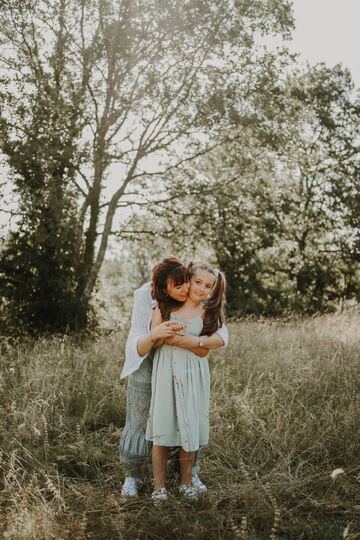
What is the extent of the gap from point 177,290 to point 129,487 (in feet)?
4.56

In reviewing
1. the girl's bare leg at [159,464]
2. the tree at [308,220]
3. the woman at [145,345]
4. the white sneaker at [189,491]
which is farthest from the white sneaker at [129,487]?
the tree at [308,220]

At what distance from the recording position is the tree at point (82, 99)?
36.7 ft

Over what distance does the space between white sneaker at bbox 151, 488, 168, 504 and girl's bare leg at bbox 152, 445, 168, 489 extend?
51mm

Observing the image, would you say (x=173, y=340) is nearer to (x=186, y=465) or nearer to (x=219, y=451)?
(x=186, y=465)

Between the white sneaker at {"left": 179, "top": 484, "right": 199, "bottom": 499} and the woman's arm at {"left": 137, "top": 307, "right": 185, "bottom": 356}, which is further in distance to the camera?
the white sneaker at {"left": 179, "top": 484, "right": 199, "bottom": 499}

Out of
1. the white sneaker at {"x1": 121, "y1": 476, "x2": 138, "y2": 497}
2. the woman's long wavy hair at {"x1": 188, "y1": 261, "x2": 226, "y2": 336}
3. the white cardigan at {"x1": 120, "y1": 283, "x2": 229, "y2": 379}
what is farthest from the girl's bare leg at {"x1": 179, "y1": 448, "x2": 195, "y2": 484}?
the woman's long wavy hair at {"x1": 188, "y1": 261, "x2": 226, "y2": 336}

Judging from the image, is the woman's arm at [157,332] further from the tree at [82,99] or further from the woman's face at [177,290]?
the tree at [82,99]

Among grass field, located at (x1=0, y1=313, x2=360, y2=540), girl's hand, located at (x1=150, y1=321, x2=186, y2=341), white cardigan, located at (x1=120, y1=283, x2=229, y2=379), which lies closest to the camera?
grass field, located at (x1=0, y1=313, x2=360, y2=540)

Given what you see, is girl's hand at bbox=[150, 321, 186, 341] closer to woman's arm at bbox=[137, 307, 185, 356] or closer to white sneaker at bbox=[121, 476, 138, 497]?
woman's arm at bbox=[137, 307, 185, 356]

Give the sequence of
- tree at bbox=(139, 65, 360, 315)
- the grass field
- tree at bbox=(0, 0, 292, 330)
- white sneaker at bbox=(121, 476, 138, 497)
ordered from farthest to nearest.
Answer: tree at bbox=(139, 65, 360, 315)
tree at bbox=(0, 0, 292, 330)
white sneaker at bbox=(121, 476, 138, 497)
the grass field

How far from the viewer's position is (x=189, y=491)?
3791 mm

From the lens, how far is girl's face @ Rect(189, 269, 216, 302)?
12.1 feet

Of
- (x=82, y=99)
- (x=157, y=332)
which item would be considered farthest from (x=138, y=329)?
(x=82, y=99)

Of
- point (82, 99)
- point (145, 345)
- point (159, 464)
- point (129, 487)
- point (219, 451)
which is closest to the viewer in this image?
point (145, 345)
